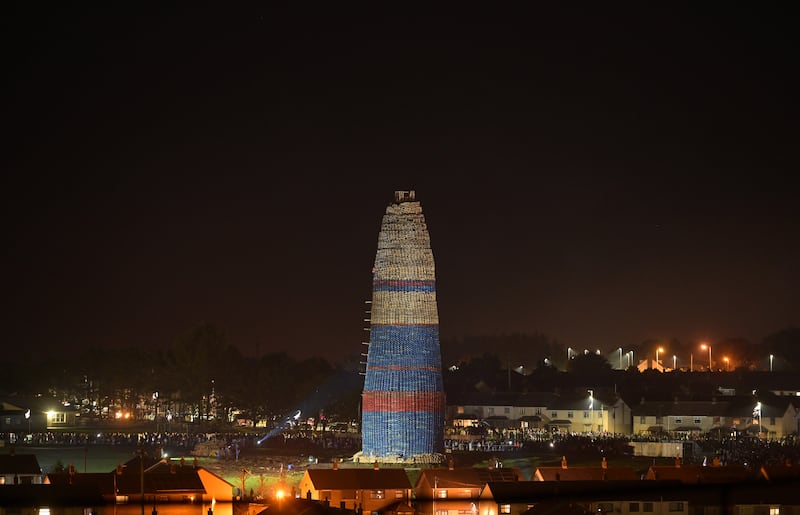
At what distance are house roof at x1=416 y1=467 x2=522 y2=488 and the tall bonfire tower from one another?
8364 mm

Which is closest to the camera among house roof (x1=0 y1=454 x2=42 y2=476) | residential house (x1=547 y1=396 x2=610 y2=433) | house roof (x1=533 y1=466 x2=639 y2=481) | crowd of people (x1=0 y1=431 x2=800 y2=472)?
house roof (x1=533 y1=466 x2=639 y2=481)

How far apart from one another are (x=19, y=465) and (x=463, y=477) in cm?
1287

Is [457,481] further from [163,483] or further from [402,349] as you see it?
→ [402,349]

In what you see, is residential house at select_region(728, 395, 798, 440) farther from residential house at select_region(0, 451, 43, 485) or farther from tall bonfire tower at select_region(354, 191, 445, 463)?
residential house at select_region(0, 451, 43, 485)

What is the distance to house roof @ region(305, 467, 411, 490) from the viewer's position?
4062 cm

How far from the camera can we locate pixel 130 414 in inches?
3691

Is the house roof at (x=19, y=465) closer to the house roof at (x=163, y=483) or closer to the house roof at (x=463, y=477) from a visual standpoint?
the house roof at (x=163, y=483)

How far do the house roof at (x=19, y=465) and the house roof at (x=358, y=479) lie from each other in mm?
7936

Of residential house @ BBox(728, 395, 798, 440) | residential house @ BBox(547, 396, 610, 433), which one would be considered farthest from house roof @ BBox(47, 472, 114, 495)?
residential house @ BBox(547, 396, 610, 433)

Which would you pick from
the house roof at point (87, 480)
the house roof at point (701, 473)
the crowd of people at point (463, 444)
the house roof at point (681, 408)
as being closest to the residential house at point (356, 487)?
the house roof at point (87, 480)

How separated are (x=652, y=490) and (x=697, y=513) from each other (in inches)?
960

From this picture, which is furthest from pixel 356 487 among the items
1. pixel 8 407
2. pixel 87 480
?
pixel 8 407

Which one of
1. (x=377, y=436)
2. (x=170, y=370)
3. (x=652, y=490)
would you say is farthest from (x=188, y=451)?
(x=652, y=490)

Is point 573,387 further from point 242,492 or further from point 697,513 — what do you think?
point 697,513
